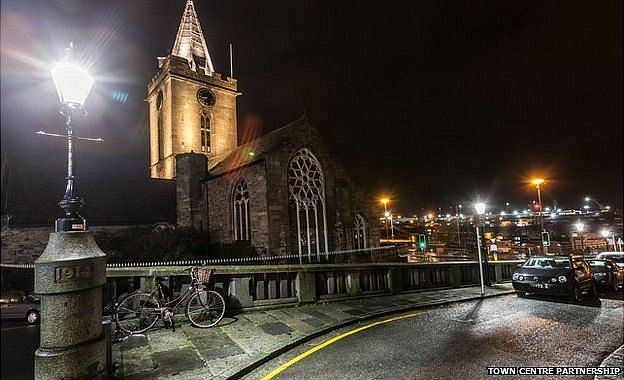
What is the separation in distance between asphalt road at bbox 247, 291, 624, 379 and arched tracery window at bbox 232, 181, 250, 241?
12978 mm

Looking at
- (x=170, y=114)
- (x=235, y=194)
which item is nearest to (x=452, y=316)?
(x=235, y=194)

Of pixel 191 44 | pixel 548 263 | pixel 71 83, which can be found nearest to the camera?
pixel 71 83

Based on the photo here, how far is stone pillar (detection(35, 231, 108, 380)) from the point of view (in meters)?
3.84

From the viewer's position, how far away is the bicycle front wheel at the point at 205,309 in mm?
6570

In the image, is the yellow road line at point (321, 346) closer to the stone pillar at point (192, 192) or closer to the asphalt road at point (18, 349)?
the asphalt road at point (18, 349)

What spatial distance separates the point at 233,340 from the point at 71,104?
15.4 feet

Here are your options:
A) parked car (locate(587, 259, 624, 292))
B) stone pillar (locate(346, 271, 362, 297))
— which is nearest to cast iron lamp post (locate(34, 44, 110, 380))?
stone pillar (locate(346, 271, 362, 297))

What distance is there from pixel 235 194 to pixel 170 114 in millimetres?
18891

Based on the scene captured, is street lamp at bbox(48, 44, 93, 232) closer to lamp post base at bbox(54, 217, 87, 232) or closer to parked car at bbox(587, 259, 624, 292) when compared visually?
lamp post base at bbox(54, 217, 87, 232)

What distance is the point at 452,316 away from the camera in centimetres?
789

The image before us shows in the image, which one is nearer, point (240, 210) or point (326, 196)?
point (240, 210)

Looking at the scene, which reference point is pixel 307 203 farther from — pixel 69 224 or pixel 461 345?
pixel 69 224

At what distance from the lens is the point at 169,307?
6363 mm

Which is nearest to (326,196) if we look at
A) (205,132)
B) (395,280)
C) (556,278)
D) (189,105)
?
(395,280)
